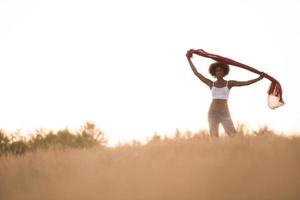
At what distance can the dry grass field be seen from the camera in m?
6.75

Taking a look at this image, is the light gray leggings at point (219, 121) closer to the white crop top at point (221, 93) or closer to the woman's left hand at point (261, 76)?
the white crop top at point (221, 93)

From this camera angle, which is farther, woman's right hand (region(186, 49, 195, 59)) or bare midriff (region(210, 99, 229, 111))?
woman's right hand (region(186, 49, 195, 59))

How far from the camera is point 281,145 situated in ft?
28.6

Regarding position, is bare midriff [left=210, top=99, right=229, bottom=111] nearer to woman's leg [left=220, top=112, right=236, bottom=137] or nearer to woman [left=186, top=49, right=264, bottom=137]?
woman [left=186, top=49, right=264, bottom=137]

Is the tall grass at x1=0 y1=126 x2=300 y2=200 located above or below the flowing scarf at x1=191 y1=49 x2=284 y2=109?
below

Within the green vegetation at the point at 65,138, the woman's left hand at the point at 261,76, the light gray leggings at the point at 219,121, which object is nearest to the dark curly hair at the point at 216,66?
the woman's left hand at the point at 261,76

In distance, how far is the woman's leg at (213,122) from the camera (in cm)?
1189

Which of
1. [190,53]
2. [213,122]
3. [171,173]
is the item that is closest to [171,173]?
[171,173]

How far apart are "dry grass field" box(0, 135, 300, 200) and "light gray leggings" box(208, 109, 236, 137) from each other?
1.49m

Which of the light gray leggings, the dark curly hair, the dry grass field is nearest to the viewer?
the dry grass field

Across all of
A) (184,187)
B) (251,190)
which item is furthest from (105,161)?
(251,190)

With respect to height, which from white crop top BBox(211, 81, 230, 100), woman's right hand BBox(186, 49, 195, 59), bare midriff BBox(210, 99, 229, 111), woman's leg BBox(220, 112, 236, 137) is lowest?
woman's leg BBox(220, 112, 236, 137)

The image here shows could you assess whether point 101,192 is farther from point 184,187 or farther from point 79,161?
point 79,161

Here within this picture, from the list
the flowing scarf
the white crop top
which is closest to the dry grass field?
the white crop top
